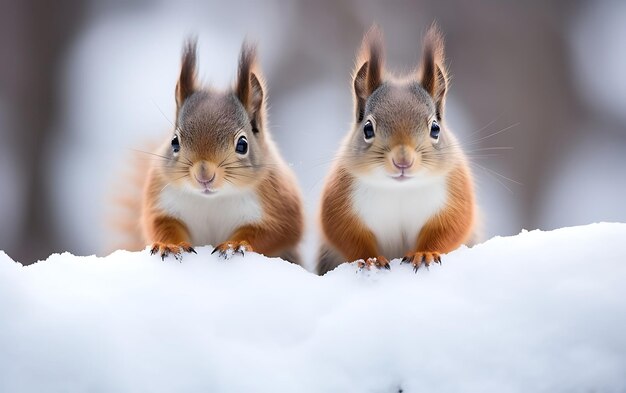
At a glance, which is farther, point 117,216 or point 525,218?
point 525,218

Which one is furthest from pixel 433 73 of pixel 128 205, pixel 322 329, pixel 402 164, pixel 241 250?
pixel 128 205

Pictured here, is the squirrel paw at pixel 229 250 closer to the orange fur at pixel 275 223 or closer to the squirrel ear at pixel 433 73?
the orange fur at pixel 275 223

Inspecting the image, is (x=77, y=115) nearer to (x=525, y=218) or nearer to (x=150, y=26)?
(x=150, y=26)

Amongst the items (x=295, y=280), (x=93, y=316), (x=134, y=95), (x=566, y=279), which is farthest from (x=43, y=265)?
(x=134, y=95)

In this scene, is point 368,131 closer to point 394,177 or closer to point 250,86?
point 394,177

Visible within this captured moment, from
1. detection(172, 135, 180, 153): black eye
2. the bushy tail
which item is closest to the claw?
detection(172, 135, 180, 153): black eye

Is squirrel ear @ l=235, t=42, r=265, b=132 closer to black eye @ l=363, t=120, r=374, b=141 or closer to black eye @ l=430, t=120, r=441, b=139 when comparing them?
black eye @ l=363, t=120, r=374, b=141
